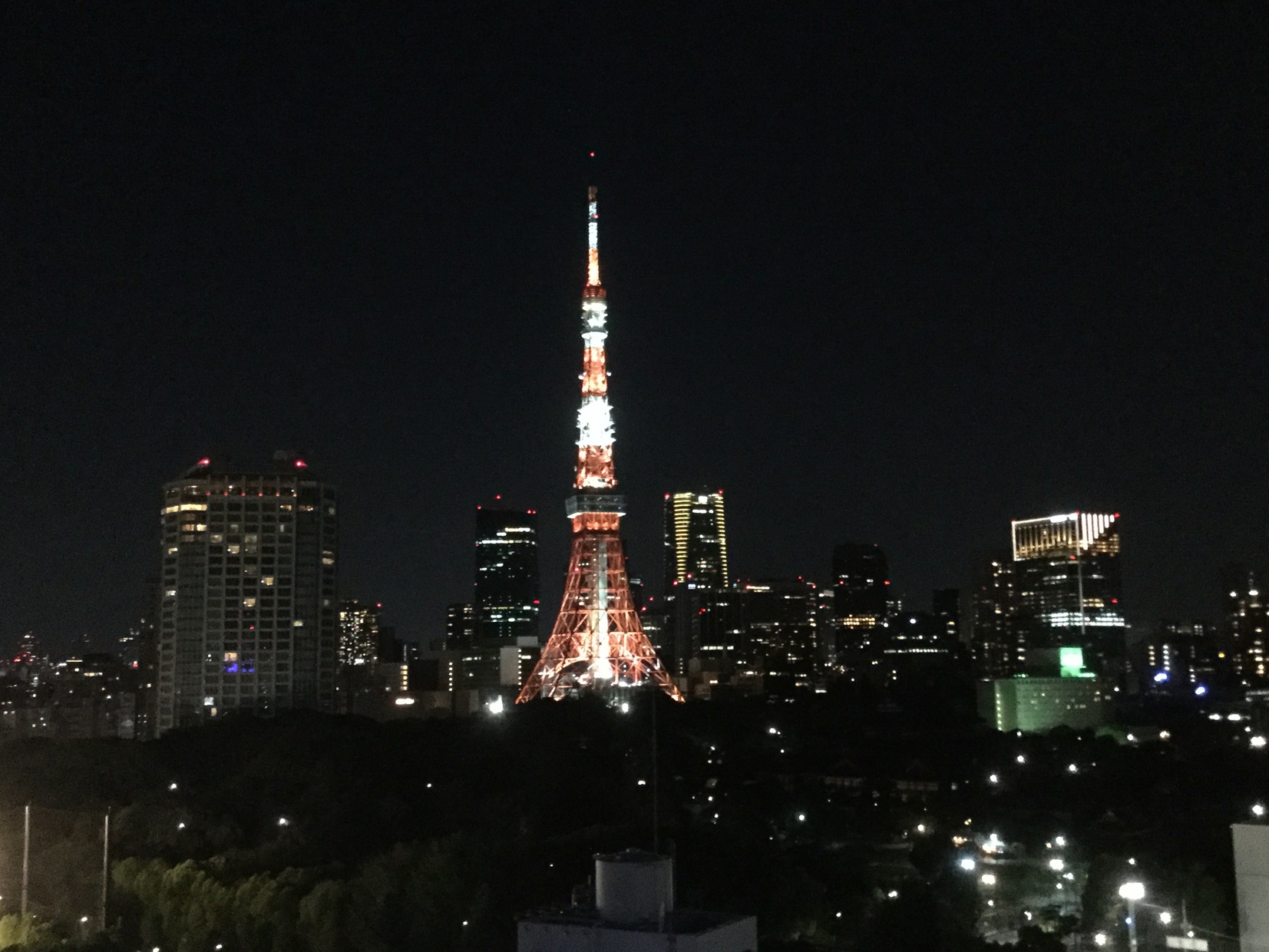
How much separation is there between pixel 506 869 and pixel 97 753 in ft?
45.1

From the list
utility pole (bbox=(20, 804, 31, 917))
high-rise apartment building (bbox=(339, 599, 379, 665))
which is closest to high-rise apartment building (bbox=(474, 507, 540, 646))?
high-rise apartment building (bbox=(339, 599, 379, 665))

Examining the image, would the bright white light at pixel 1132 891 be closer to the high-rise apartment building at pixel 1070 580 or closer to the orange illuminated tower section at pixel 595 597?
the orange illuminated tower section at pixel 595 597

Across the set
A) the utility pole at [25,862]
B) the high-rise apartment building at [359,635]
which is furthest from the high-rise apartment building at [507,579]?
the utility pole at [25,862]

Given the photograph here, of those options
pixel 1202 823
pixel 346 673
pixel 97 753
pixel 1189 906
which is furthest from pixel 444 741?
pixel 346 673

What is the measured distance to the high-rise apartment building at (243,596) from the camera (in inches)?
1550

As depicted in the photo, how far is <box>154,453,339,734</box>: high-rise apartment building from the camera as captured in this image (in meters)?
39.4

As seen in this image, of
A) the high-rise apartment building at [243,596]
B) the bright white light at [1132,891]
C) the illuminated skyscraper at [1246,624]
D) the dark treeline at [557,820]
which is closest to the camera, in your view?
the bright white light at [1132,891]

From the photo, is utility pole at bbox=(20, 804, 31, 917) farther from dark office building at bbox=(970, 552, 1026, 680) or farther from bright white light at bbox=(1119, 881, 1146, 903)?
dark office building at bbox=(970, 552, 1026, 680)

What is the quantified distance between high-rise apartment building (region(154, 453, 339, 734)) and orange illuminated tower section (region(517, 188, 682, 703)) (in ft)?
36.1

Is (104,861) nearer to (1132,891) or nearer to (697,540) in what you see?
(1132,891)

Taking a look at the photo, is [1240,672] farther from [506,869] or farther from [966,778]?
[506,869]

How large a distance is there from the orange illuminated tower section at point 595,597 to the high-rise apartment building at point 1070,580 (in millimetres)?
39544

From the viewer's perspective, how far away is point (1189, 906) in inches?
521

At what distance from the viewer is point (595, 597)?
105 ft
